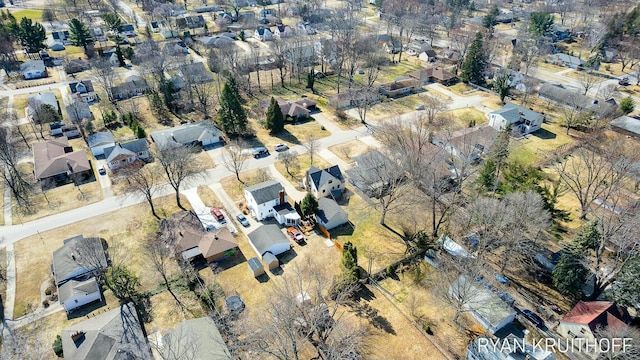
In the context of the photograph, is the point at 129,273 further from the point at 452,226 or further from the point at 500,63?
the point at 500,63

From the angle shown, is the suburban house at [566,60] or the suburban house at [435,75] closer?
the suburban house at [435,75]

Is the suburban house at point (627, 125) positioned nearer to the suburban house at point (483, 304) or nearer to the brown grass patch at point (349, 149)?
the brown grass patch at point (349, 149)

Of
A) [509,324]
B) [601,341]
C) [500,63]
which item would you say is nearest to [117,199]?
[509,324]

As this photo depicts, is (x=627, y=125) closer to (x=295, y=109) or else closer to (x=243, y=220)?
(x=295, y=109)

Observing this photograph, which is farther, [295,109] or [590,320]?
[295,109]

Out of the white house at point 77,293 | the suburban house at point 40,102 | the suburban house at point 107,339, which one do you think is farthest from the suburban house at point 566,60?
the suburban house at point 40,102

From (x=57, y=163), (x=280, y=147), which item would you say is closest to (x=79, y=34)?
(x=57, y=163)

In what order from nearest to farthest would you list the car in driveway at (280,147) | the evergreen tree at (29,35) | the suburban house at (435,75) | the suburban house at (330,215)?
the suburban house at (330,215)
the car in driveway at (280,147)
the suburban house at (435,75)
the evergreen tree at (29,35)
